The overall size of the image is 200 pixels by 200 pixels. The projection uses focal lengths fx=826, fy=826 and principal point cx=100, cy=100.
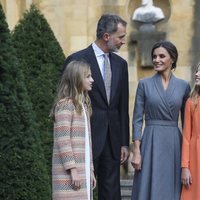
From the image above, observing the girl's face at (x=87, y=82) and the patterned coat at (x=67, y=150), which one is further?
the girl's face at (x=87, y=82)

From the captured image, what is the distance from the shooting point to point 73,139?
5805mm

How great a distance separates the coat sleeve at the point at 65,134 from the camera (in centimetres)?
573

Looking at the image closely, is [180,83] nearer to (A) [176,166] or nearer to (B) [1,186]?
(A) [176,166]

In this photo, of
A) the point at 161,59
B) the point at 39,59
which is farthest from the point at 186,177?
the point at 39,59

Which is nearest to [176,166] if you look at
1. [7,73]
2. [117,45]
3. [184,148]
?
[184,148]

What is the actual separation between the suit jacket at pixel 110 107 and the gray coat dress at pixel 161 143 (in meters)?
0.21

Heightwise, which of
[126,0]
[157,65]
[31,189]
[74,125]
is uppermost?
[126,0]

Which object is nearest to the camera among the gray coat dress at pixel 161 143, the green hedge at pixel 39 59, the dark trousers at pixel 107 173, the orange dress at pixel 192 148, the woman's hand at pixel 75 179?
the woman's hand at pixel 75 179

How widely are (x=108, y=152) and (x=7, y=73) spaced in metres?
1.12

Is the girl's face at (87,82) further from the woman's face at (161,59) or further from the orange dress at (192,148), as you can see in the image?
the orange dress at (192,148)

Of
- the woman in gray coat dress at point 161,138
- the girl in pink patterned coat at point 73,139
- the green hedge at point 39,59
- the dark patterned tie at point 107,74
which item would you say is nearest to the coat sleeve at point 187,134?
the woman in gray coat dress at point 161,138

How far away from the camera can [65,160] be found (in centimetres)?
573

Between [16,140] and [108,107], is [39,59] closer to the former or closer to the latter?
[16,140]

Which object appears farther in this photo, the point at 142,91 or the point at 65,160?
the point at 142,91
